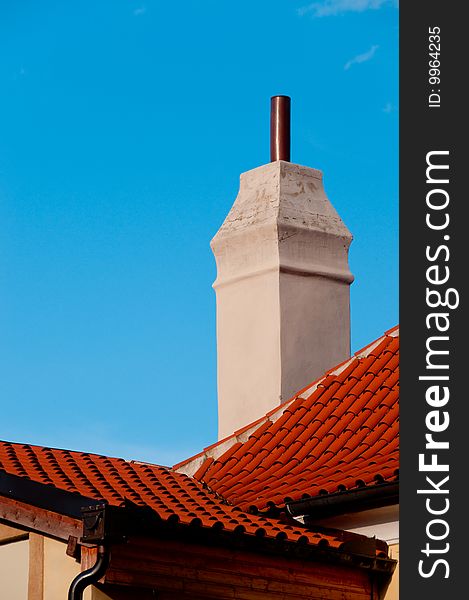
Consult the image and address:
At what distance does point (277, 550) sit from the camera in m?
9.99

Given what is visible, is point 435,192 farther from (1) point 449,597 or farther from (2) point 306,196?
(2) point 306,196

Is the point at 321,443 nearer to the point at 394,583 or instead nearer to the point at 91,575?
the point at 394,583

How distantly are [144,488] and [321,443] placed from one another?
1.88 meters

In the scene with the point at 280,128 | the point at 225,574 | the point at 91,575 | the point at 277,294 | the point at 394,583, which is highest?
the point at 280,128

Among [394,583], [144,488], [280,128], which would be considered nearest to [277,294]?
[280,128]

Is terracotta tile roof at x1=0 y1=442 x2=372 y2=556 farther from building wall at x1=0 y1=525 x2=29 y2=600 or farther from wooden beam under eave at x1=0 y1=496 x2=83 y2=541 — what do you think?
building wall at x1=0 y1=525 x2=29 y2=600

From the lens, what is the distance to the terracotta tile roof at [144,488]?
10.0 meters

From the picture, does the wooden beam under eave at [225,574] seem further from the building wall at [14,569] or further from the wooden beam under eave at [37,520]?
the building wall at [14,569]

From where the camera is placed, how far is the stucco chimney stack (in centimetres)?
1473

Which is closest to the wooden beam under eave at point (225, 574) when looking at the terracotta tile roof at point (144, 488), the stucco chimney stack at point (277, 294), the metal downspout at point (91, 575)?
the metal downspout at point (91, 575)

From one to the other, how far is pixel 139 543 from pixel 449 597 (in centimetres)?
211

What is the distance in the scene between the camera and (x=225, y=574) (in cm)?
976

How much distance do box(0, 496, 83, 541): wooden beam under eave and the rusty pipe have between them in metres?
7.30

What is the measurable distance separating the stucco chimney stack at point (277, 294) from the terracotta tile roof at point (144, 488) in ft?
6.10
